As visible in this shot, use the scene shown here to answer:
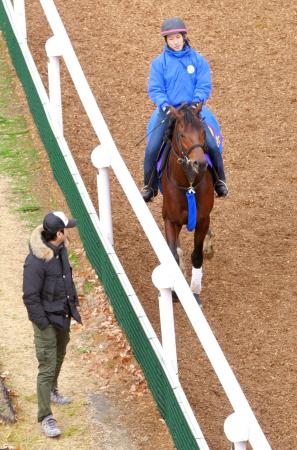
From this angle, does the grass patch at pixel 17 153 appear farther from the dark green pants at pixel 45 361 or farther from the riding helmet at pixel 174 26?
the dark green pants at pixel 45 361

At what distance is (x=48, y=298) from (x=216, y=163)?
3.39 meters

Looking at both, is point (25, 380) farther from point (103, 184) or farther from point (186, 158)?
point (186, 158)

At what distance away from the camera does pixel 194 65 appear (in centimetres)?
1206

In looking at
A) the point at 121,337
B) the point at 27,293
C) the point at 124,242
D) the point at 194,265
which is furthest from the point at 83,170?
the point at 27,293

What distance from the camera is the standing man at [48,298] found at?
938 cm

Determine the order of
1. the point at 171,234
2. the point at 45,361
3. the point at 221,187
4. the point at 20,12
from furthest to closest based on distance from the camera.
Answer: the point at 20,12 → the point at 221,187 → the point at 171,234 → the point at 45,361

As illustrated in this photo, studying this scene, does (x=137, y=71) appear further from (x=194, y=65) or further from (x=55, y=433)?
(x=55, y=433)

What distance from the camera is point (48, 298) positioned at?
951cm

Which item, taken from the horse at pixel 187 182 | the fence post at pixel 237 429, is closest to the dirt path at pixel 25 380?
the horse at pixel 187 182

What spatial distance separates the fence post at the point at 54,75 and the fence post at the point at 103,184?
6.19 ft

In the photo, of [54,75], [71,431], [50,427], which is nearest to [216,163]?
[54,75]

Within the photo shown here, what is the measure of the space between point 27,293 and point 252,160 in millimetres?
6434

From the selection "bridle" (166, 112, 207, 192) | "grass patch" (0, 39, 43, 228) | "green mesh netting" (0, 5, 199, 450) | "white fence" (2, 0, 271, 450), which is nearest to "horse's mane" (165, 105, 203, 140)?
"bridle" (166, 112, 207, 192)

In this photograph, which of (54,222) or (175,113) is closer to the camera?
(54,222)
